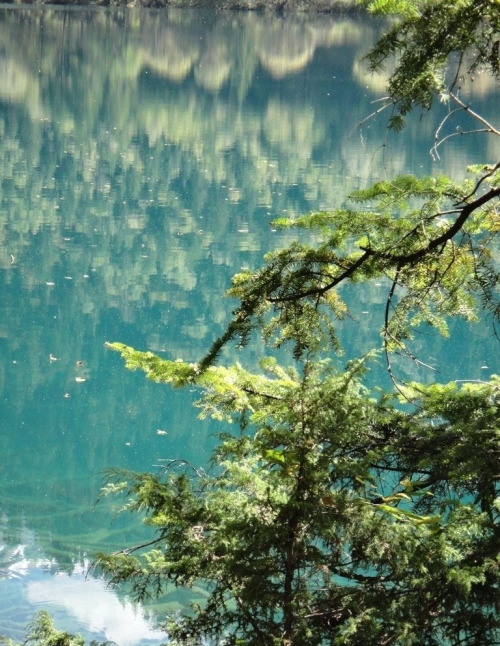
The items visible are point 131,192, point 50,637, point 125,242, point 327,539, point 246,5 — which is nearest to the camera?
point 327,539

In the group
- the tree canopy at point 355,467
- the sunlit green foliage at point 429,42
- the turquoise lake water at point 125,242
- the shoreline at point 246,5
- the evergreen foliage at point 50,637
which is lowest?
the evergreen foliage at point 50,637

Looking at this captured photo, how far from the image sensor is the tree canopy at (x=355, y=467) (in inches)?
87.2

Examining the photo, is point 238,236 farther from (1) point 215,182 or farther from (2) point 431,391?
(2) point 431,391

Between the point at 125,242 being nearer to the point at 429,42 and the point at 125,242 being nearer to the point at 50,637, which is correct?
the point at 50,637

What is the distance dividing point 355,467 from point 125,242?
9967 millimetres

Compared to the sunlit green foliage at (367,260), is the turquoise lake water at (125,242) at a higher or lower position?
higher

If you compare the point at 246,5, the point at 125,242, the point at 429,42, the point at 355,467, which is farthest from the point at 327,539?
the point at 246,5

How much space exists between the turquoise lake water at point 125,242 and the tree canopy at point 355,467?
45 centimetres

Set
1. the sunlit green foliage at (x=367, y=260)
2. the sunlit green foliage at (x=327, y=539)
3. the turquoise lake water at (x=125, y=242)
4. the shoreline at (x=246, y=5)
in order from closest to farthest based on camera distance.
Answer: the sunlit green foliage at (x=327, y=539)
the sunlit green foliage at (x=367, y=260)
the turquoise lake water at (x=125, y=242)
the shoreline at (x=246, y=5)

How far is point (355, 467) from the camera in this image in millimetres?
2311

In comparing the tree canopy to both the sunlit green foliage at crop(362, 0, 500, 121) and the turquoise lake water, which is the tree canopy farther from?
the turquoise lake water

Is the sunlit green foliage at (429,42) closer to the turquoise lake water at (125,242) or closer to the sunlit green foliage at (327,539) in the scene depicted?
the turquoise lake water at (125,242)

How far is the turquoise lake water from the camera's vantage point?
18.4 feet

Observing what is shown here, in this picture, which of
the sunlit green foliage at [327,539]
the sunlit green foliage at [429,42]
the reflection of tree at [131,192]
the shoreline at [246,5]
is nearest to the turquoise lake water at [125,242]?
the reflection of tree at [131,192]
